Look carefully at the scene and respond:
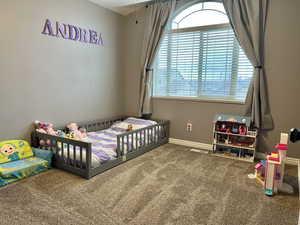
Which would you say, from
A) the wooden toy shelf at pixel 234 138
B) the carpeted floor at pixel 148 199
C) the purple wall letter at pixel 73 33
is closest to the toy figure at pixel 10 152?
the carpeted floor at pixel 148 199

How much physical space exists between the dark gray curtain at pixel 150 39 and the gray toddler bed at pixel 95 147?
0.59 metres

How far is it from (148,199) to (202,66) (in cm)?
239

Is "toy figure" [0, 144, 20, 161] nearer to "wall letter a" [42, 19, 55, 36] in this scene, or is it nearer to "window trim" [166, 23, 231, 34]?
"wall letter a" [42, 19, 55, 36]

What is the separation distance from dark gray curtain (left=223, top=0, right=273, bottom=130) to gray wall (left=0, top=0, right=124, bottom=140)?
7.21 feet

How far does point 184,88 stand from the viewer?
374 centimetres

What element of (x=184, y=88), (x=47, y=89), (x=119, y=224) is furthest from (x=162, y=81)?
(x=119, y=224)

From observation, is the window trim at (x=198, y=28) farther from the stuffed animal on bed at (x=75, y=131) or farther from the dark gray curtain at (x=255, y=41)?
the stuffed animal on bed at (x=75, y=131)

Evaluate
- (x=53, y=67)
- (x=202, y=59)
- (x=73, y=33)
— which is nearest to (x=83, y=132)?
(x=53, y=67)

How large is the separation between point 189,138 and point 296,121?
1593 mm

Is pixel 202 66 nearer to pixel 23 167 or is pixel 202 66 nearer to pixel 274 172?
pixel 274 172

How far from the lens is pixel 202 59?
3504mm

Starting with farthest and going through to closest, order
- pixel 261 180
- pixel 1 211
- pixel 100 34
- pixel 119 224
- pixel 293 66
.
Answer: pixel 100 34
pixel 293 66
pixel 261 180
pixel 1 211
pixel 119 224

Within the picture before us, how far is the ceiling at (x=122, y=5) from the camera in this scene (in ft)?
11.5

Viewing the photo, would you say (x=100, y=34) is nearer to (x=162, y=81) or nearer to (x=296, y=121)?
(x=162, y=81)
